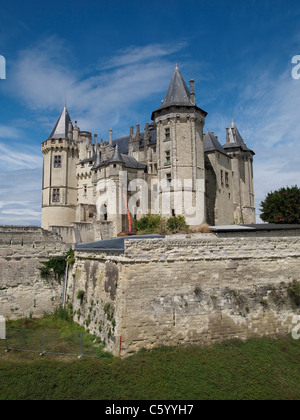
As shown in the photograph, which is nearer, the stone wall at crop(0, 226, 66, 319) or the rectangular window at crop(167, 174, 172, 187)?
the stone wall at crop(0, 226, 66, 319)

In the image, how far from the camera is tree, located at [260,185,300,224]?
23.7 m

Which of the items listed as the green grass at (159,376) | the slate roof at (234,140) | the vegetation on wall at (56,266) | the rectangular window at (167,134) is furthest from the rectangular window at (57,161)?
the green grass at (159,376)

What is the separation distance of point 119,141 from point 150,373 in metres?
35.9

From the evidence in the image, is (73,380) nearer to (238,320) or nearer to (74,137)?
(238,320)

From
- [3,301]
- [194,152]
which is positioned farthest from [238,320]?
[194,152]

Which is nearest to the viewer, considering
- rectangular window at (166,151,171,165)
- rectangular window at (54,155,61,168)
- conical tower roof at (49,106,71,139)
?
rectangular window at (166,151,171,165)

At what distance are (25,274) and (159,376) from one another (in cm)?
1040

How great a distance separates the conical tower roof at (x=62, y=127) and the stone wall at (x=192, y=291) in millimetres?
29683

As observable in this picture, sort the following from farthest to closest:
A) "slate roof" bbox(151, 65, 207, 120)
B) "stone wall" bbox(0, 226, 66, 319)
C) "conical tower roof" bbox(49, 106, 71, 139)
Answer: "conical tower roof" bbox(49, 106, 71, 139)
"slate roof" bbox(151, 65, 207, 120)
"stone wall" bbox(0, 226, 66, 319)

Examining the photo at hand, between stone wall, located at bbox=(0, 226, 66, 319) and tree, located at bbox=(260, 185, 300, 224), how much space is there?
15.3 m

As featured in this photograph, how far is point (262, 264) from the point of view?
14727mm

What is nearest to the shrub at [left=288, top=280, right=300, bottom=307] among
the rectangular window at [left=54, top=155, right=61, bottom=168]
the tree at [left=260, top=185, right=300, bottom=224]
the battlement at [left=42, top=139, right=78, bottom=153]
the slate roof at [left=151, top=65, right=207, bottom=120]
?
the tree at [left=260, top=185, right=300, bottom=224]

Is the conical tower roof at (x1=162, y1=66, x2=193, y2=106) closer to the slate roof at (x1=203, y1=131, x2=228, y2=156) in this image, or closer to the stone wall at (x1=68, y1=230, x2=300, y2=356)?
the slate roof at (x1=203, y1=131, x2=228, y2=156)

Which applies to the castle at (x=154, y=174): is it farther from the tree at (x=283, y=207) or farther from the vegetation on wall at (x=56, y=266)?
the tree at (x=283, y=207)
